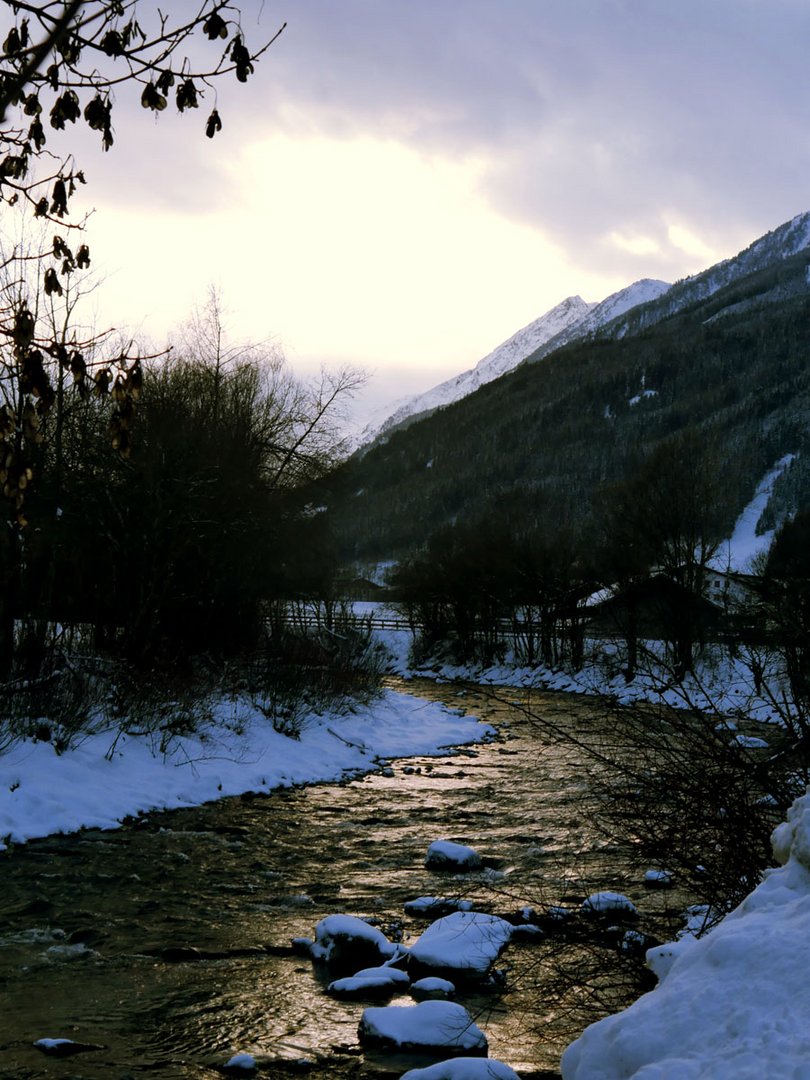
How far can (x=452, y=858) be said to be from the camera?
12.1 meters

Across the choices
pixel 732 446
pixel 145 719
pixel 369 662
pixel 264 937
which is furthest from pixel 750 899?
pixel 732 446

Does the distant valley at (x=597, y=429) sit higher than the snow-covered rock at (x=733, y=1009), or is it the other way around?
the distant valley at (x=597, y=429)

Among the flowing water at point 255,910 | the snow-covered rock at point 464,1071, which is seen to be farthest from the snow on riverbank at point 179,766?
the snow-covered rock at point 464,1071

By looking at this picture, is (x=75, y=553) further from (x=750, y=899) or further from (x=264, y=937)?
(x=750, y=899)

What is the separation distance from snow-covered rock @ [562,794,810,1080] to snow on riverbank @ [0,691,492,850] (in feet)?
20.7

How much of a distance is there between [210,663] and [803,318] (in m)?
168

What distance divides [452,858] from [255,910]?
289 cm

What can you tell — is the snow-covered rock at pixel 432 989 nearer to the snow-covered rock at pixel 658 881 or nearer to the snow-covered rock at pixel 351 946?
the snow-covered rock at pixel 351 946

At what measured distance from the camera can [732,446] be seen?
5325 inches

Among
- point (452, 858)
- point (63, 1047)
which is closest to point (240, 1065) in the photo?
point (63, 1047)

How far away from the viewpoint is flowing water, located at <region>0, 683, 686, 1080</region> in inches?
269

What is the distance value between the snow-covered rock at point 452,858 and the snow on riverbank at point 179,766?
2.53 metres

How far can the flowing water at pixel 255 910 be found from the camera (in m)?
6.82

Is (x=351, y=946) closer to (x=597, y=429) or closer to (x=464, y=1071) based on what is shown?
(x=464, y=1071)
